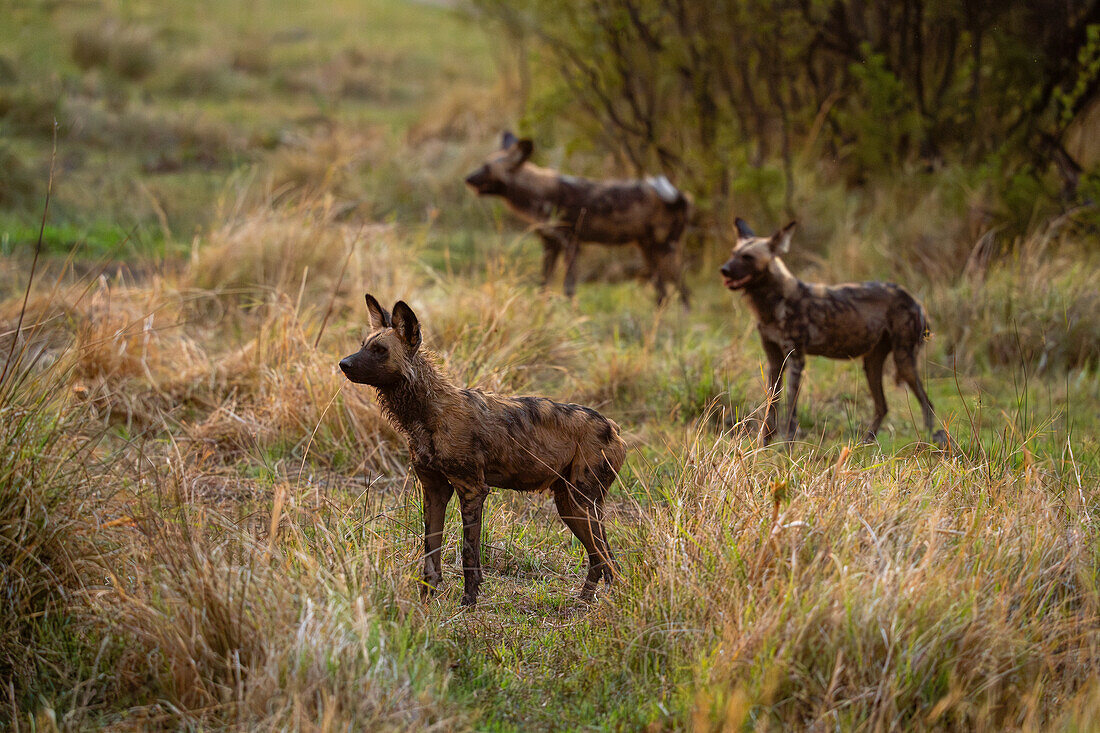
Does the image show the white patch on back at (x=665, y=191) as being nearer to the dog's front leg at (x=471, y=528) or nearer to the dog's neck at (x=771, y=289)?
the dog's neck at (x=771, y=289)

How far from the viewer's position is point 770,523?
10.9 ft

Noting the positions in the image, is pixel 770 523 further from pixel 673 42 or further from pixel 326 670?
pixel 673 42

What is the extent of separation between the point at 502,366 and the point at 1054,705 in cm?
355

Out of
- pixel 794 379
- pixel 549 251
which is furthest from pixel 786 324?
pixel 549 251

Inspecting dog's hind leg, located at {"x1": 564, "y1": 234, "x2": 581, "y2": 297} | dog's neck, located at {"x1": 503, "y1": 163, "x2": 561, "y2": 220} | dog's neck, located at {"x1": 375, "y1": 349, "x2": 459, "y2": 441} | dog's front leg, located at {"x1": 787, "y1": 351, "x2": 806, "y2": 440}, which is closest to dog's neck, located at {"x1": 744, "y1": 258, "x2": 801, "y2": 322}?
dog's front leg, located at {"x1": 787, "y1": 351, "x2": 806, "y2": 440}

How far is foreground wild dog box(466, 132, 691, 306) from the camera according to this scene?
330 inches

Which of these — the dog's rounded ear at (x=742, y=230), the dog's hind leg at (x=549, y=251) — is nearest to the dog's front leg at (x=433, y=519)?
the dog's rounded ear at (x=742, y=230)

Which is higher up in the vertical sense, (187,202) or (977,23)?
(977,23)

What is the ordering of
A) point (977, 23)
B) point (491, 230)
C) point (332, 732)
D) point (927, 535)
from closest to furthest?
point (332, 732), point (927, 535), point (977, 23), point (491, 230)

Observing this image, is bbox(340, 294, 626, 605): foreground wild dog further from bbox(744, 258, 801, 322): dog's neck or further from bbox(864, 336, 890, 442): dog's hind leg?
bbox(864, 336, 890, 442): dog's hind leg

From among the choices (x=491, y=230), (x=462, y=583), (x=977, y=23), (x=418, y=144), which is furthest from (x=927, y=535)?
(x=418, y=144)

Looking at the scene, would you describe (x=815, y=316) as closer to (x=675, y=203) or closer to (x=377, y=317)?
(x=377, y=317)

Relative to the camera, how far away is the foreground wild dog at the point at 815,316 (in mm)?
5473

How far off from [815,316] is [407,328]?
275cm
